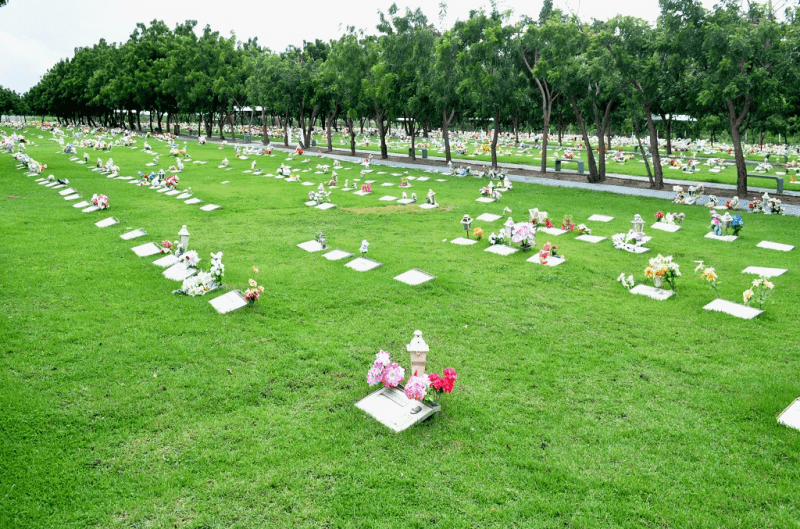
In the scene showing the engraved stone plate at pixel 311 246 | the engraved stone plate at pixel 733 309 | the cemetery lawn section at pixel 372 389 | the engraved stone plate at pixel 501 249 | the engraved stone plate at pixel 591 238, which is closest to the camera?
the cemetery lawn section at pixel 372 389

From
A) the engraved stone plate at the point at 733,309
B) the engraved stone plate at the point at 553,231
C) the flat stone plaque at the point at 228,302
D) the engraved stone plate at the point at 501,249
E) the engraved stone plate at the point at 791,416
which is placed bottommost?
the engraved stone plate at the point at 791,416

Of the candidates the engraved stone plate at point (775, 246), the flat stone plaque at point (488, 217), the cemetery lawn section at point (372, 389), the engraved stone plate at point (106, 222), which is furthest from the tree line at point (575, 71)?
the engraved stone plate at point (106, 222)

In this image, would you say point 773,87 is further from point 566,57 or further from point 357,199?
point 357,199

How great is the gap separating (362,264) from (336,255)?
0.97 metres

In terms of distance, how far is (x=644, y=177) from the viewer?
25.6 metres

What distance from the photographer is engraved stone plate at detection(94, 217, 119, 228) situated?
14.2m

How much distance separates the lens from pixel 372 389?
19.4 feet

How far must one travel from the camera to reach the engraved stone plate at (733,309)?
784cm

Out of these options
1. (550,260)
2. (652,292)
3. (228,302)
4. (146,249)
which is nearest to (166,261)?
(146,249)

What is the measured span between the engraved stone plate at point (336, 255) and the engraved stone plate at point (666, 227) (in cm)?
863

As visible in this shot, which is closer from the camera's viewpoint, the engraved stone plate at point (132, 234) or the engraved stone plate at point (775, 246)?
the engraved stone plate at point (775, 246)

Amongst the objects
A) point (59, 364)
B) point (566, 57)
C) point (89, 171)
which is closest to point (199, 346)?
point (59, 364)

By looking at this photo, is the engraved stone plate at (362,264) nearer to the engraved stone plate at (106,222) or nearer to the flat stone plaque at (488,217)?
the flat stone plaque at (488,217)

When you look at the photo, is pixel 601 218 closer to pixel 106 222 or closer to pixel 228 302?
pixel 228 302
